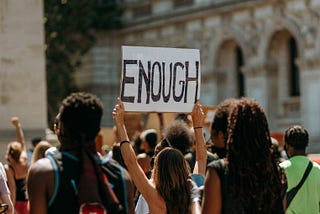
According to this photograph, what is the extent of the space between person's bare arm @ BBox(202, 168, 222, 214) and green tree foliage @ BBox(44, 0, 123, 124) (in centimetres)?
2505

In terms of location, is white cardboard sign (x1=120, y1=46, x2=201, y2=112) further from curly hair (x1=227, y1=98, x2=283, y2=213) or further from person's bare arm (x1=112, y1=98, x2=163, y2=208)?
curly hair (x1=227, y1=98, x2=283, y2=213)

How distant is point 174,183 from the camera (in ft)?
22.8

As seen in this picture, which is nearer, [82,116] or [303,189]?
[82,116]

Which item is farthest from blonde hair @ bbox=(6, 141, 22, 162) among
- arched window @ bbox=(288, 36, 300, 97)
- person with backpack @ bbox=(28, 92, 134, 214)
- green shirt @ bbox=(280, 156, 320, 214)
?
arched window @ bbox=(288, 36, 300, 97)

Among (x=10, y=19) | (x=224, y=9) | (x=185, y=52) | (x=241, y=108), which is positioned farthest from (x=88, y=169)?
(x=224, y=9)

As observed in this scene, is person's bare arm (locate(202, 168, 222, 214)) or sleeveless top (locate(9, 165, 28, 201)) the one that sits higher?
person's bare arm (locate(202, 168, 222, 214))

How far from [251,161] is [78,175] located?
1069 mm

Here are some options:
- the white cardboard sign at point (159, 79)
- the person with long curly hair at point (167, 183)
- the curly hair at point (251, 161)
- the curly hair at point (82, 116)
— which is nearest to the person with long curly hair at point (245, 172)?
the curly hair at point (251, 161)

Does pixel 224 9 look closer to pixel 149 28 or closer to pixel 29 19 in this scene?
pixel 149 28

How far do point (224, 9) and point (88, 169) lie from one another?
27020mm

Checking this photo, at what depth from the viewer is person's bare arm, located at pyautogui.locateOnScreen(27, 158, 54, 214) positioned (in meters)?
5.32

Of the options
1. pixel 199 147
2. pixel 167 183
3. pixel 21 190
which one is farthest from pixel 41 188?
pixel 21 190

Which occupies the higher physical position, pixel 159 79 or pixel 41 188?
pixel 159 79

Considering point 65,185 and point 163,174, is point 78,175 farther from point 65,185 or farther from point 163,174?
point 163,174
